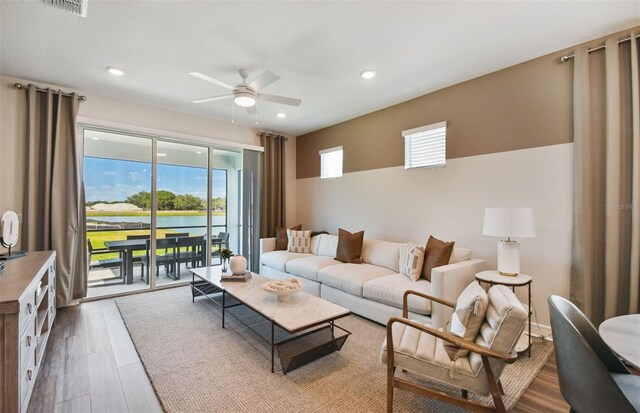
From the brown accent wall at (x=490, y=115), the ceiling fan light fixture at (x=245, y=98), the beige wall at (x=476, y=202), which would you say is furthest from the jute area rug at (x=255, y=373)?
the ceiling fan light fixture at (x=245, y=98)

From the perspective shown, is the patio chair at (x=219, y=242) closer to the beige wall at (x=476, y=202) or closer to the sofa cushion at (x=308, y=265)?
the sofa cushion at (x=308, y=265)

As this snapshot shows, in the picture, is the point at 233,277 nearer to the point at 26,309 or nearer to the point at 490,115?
the point at 26,309

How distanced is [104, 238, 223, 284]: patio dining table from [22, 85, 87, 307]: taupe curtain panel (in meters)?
0.51

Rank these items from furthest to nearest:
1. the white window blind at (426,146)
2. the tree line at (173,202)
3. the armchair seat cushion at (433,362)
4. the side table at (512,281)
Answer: the tree line at (173,202), the white window blind at (426,146), the side table at (512,281), the armchair seat cushion at (433,362)

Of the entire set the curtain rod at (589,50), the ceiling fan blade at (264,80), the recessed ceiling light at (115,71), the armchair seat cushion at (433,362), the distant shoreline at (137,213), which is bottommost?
the armchair seat cushion at (433,362)

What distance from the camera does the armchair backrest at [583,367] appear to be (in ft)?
3.61

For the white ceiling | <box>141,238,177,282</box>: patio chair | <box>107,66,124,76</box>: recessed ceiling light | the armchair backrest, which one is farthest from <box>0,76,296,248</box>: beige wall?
the armchair backrest

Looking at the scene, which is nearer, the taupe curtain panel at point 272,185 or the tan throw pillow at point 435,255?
the tan throw pillow at point 435,255

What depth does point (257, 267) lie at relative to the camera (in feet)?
17.4

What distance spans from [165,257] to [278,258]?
1.83 meters

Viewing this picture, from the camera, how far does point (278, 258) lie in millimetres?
4551

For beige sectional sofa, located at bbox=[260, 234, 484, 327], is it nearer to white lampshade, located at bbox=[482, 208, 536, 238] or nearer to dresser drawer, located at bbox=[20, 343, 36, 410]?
white lampshade, located at bbox=[482, 208, 536, 238]

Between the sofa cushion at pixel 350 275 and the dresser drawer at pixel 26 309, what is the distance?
2679mm

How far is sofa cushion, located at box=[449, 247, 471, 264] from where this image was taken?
3.10 metres
